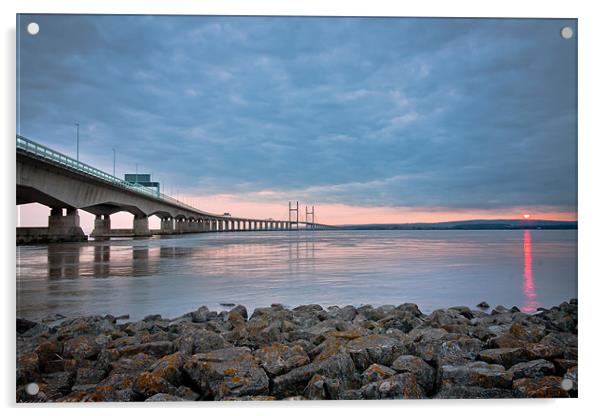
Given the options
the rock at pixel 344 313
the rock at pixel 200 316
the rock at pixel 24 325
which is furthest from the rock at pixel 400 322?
the rock at pixel 24 325

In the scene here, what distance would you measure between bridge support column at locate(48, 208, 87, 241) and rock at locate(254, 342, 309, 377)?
13.7 metres

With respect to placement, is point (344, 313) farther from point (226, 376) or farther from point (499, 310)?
point (499, 310)

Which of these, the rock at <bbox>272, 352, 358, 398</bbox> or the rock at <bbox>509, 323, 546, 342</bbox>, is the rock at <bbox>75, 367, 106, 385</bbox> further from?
the rock at <bbox>509, 323, 546, 342</bbox>

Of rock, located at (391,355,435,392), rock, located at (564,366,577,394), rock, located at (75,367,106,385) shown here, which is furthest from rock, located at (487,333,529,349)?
rock, located at (75,367,106,385)

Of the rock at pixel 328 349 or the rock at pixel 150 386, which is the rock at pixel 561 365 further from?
the rock at pixel 150 386

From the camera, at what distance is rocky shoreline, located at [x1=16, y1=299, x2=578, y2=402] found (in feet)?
10.2

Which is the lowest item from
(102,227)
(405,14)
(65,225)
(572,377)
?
(572,377)

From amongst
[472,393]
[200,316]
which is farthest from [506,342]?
[200,316]

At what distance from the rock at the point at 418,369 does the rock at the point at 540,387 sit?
0.63 m

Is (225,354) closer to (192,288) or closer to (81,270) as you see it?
(192,288)

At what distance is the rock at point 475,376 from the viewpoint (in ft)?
10.4

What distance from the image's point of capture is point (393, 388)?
3.09 metres

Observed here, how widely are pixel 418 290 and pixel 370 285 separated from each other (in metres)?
0.88

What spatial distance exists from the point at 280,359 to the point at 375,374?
76 centimetres
